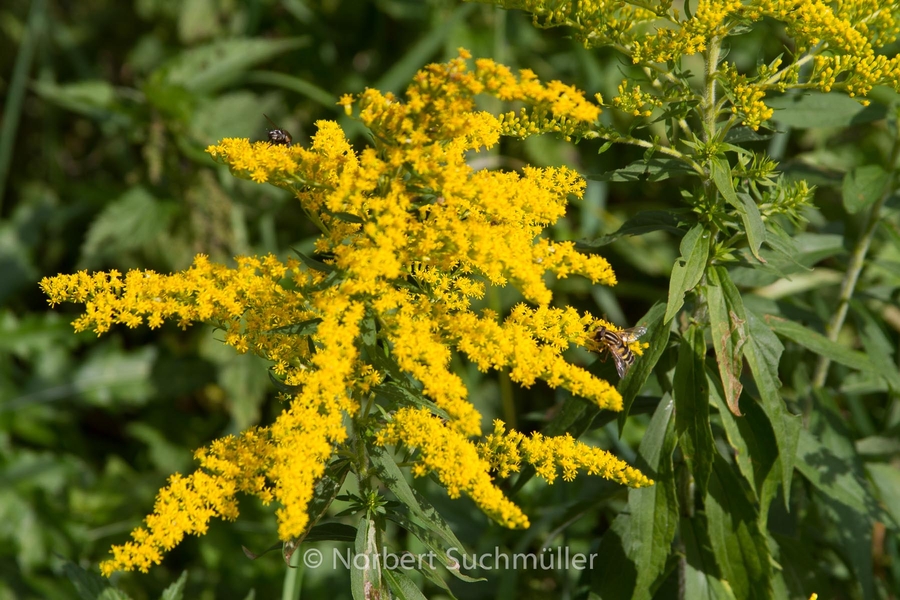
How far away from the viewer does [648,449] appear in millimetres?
2592

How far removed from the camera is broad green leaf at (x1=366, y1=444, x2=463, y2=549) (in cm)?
217

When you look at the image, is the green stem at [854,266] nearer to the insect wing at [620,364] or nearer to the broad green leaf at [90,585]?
the insect wing at [620,364]

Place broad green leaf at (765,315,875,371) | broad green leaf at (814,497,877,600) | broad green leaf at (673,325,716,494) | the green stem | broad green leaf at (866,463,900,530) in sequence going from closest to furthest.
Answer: broad green leaf at (673,325,716,494) < broad green leaf at (765,315,875,371) < broad green leaf at (814,497,877,600) < broad green leaf at (866,463,900,530) < the green stem

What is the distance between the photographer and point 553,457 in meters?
2.29

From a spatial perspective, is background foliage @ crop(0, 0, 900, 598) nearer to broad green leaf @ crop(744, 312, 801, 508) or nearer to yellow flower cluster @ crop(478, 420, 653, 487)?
broad green leaf @ crop(744, 312, 801, 508)


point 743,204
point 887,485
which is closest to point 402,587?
point 743,204

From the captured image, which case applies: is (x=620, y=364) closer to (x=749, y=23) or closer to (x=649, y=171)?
(x=649, y=171)

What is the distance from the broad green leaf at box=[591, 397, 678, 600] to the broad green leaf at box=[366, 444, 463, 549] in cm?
62

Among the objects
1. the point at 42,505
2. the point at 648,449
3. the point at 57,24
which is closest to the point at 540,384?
the point at 648,449

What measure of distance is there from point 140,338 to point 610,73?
151 inches

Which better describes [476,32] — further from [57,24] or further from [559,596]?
[559,596]

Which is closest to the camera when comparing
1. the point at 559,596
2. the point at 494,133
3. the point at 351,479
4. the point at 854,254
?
the point at 494,133

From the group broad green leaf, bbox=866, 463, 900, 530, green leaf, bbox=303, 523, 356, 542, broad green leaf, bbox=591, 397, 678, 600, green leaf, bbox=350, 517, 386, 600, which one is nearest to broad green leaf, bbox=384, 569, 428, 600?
green leaf, bbox=350, 517, 386, 600

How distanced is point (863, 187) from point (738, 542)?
1635mm
